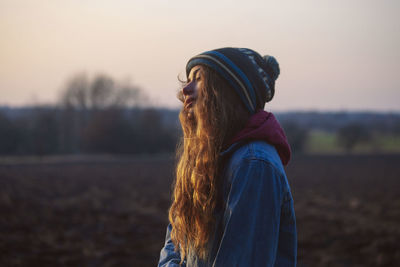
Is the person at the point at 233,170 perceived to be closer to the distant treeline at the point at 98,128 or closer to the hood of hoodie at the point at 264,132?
the hood of hoodie at the point at 264,132

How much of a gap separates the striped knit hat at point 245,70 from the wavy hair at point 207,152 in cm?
4

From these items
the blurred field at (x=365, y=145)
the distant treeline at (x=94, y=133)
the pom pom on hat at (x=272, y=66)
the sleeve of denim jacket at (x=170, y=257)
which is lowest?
the blurred field at (x=365, y=145)

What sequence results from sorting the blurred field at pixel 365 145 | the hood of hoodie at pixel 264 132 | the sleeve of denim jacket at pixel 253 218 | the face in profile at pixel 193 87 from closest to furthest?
the sleeve of denim jacket at pixel 253 218 → the hood of hoodie at pixel 264 132 → the face in profile at pixel 193 87 → the blurred field at pixel 365 145

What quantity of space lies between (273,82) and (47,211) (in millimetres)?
9276

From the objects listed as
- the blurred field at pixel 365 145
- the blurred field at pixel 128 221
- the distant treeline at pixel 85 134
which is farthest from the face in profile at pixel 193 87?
the blurred field at pixel 365 145

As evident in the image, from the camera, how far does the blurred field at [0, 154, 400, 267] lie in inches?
246

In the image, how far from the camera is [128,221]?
8805 millimetres

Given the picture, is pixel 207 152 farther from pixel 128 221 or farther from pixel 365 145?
pixel 365 145

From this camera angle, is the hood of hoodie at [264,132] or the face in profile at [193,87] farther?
the face in profile at [193,87]

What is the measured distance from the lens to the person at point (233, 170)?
4.12 feet

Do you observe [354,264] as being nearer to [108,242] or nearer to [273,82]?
[108,242]

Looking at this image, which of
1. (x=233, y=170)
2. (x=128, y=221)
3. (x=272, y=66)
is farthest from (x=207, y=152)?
(x=128, y=221)

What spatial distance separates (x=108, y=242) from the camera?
703 cm

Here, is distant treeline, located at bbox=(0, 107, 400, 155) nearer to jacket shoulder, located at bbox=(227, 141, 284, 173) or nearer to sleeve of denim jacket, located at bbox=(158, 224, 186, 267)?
sleeve of denim jacket, located at bbox=(158, 224, 186, 267)
